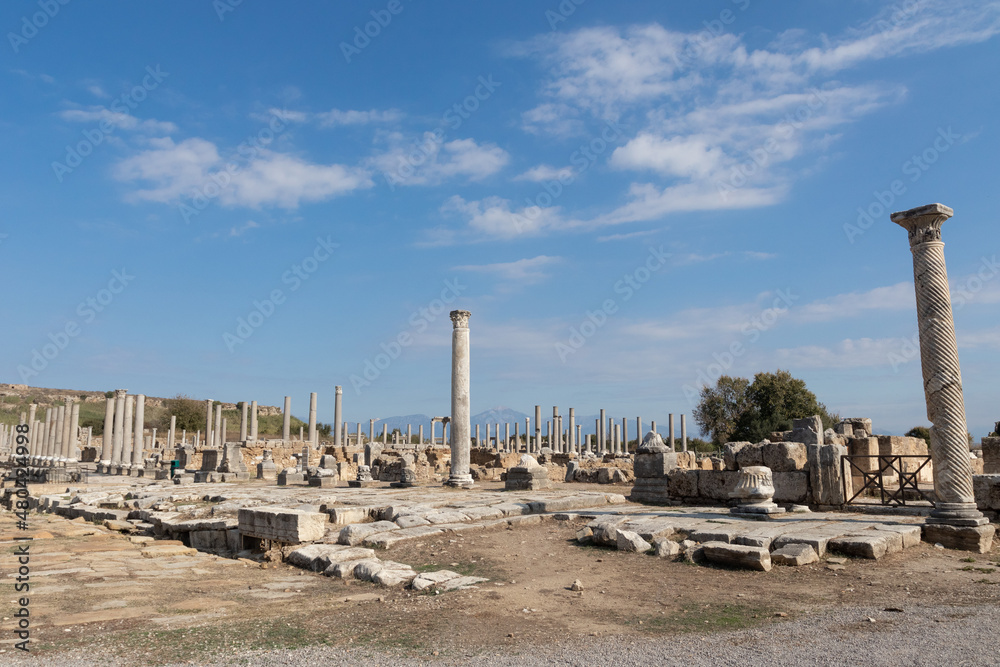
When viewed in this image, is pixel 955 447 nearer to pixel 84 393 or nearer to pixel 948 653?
pixel 948 653

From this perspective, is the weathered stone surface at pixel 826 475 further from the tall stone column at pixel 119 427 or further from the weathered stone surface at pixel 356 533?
the tall stone column at pixel 119 427

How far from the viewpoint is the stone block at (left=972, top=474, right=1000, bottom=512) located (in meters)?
9.64

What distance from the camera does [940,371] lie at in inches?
360

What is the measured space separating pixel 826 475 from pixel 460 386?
435 inches

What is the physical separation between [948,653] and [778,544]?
3.46 meters

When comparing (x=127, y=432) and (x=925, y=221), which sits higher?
(x=925, y=221)

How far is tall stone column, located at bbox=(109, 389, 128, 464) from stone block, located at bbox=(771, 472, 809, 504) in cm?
3002

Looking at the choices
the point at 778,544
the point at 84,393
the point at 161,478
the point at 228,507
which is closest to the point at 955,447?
the point at 778,544

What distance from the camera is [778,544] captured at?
781cm

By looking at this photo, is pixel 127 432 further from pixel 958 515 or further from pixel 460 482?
pixel 958 515

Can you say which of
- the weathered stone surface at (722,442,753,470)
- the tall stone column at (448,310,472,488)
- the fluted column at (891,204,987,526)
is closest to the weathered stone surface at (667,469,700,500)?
the weathered stone surface at (722,442,753,470)

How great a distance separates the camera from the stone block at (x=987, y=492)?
9.64m

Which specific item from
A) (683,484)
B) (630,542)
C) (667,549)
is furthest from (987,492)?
(630,542)

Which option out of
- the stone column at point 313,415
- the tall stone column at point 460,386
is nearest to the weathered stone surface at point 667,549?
the tall stone column at point 460,386
